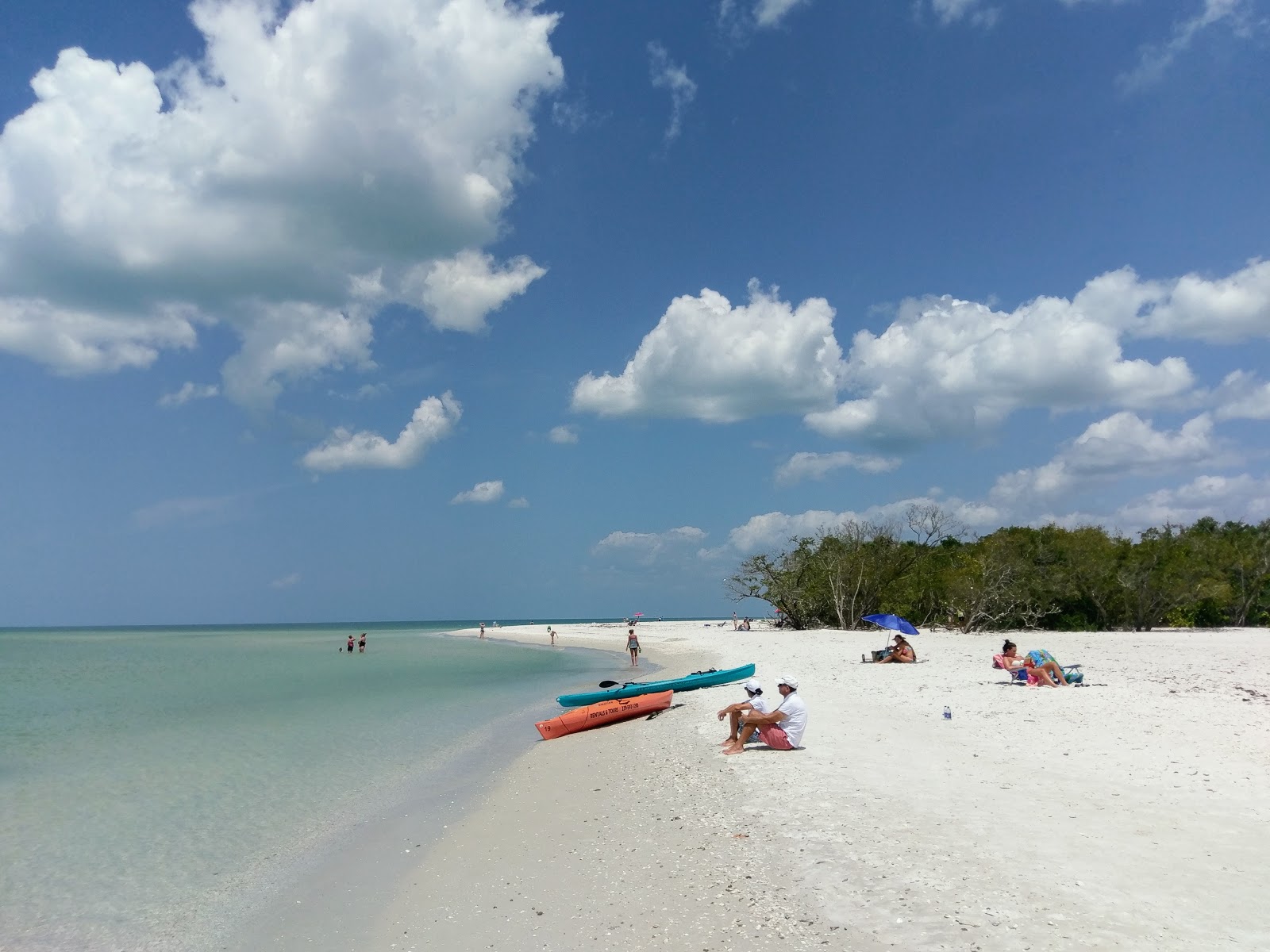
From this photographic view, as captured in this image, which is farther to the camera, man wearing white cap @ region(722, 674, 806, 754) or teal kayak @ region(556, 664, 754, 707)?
teal kayak @ region(556, 664, 754, 707)

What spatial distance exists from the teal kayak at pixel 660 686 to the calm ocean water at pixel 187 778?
4.73 ft

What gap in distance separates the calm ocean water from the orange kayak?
90 cm

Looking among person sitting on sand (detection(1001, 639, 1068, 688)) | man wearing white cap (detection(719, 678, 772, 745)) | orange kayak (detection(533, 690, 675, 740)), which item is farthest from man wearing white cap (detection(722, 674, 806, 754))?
person sitting on sand (detection(1001, 639, 1068, 688))

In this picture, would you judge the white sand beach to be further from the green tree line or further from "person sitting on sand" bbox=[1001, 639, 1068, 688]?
the green tree line

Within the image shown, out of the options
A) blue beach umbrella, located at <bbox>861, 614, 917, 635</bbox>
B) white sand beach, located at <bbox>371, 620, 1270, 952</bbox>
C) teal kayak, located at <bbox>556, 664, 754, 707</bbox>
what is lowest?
white sand beach, located at <bbox>371, 620, 1270, 952</bbox>

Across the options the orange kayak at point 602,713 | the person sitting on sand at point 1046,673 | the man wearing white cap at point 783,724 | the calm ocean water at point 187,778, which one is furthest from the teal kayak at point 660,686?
the person sitting on sand at point 1046,673

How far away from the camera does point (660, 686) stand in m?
18.6

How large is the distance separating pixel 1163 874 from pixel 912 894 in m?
1.94

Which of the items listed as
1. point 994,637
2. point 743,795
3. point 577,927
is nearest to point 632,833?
point 743,795

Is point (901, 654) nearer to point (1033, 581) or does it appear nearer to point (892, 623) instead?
point (892, 623)

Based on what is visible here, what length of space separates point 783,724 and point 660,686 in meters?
7.43

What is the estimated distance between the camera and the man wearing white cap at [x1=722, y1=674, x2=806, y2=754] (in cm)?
1144

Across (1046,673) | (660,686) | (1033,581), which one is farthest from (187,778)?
(1033,581)

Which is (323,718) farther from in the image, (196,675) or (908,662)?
(196,675)
